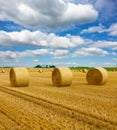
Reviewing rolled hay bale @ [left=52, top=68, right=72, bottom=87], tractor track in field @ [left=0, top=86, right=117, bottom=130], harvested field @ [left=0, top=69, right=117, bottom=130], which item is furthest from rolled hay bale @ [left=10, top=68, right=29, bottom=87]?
tractor track in field @ [left=0, top=86, right=117, bottom=130]

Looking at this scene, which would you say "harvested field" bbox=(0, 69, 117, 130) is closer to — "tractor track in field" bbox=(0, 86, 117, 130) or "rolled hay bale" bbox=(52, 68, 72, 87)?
"tractor track in field" bbox=(0, 86, 117, 130)

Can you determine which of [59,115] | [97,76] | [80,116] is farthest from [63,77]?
[80,116]

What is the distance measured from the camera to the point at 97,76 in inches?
719

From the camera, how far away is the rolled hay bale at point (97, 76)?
17969 millimetres

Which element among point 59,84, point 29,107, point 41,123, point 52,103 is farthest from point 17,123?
point 59,84

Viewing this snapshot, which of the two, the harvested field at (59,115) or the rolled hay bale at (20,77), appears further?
the rolled hay bale at (20,77)

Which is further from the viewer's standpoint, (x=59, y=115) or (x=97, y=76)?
(x=97, y=76)

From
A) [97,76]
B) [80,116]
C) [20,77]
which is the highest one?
[20,77]

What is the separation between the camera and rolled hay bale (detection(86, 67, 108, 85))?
18.0 meters

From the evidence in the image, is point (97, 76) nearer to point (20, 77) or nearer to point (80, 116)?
point (20, 77)

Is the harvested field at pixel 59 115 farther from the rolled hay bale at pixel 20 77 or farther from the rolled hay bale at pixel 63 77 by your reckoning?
the rolled hay bale at pixel 20 77

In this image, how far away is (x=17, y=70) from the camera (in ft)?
59.6

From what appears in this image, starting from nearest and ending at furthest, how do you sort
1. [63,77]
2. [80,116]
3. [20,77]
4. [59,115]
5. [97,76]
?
[80,116] → [59,115] → [63,77] → [20,77] → [97,76]

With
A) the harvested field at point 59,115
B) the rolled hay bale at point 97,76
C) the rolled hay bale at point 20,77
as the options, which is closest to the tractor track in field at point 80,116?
the harvested field at point 59,115
